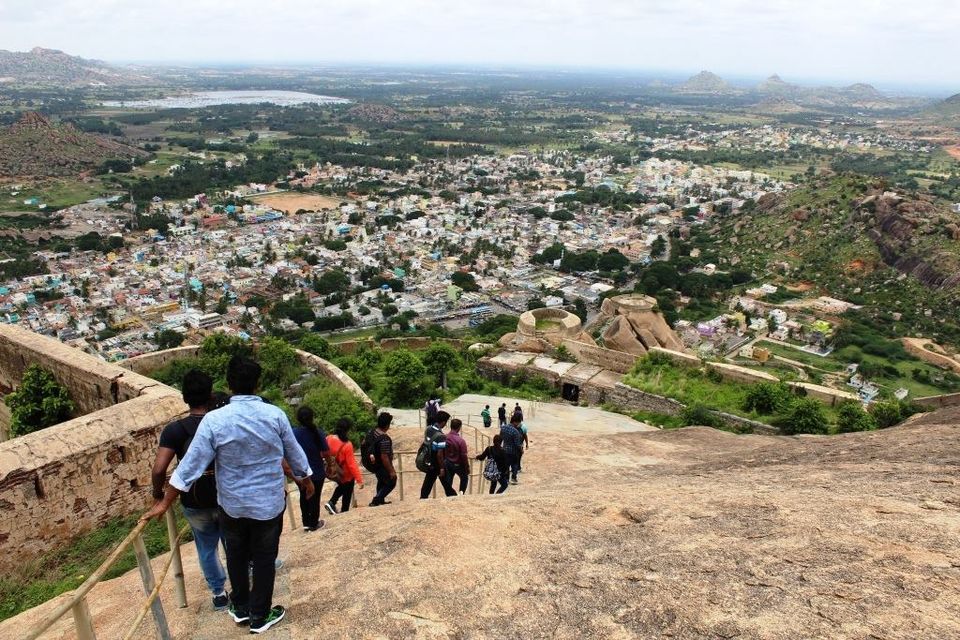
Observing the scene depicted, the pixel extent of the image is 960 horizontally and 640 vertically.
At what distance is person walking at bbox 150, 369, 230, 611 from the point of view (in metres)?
3.51

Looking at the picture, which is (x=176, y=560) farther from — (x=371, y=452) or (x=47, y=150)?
(x=47, y=150)

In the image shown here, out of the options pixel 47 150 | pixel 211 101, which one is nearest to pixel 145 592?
pixel 47 150

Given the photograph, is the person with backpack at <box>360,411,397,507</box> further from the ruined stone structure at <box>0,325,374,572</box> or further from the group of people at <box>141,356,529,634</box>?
the ruined stone structure at <box>0,325,374,572</box>

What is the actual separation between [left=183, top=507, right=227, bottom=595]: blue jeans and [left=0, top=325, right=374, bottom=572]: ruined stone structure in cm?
302

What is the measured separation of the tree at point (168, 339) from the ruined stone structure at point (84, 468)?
29.0 meters

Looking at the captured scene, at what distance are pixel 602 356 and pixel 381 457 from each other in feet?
35.9

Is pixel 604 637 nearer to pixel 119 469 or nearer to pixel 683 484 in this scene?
pixel 683 484

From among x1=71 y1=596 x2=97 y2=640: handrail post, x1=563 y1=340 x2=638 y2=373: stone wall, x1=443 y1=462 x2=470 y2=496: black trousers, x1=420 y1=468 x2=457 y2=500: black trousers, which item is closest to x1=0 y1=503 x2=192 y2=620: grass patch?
x1=420 y1=468 x2=457 y2=500: black trousers

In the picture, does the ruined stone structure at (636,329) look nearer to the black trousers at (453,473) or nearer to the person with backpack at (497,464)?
the person with backpack at (497,464)

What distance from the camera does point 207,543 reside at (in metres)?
3.68

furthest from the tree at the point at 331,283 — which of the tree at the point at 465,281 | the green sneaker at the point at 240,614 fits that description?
the green sneaker at the point at 240,614

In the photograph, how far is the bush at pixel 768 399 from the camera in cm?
1198

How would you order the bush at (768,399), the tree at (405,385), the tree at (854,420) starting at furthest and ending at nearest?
1. the tree at (405,385)
2. the bush at (768,399)
3. the tree at (854,420)

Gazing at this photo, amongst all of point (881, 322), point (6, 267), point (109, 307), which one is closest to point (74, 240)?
point (6, 267)
